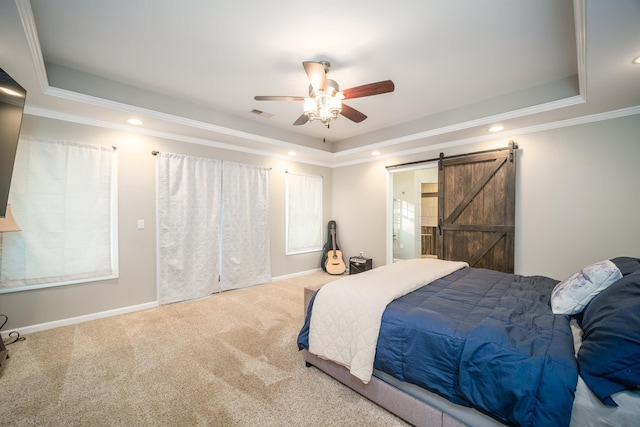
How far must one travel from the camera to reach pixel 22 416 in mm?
1680

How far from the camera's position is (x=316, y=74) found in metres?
2.17

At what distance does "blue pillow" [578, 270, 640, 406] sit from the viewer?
1025mm

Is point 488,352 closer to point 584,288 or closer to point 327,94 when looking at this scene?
point 584,288

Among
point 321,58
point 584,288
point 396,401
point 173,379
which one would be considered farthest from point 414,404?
point 321,58

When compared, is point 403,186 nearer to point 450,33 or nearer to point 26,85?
point 450,33

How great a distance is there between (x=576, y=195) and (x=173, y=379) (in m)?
4.65

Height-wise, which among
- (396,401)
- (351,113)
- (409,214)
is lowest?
(396,401)

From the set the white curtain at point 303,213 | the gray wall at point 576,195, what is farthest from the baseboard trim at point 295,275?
the gray wall at point 576,195

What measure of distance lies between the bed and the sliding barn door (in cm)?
148

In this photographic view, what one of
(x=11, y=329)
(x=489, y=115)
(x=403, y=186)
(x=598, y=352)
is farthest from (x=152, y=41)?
(x=403, y=186)

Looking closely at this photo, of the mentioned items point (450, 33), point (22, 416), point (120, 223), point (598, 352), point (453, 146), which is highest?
point (450, 33)

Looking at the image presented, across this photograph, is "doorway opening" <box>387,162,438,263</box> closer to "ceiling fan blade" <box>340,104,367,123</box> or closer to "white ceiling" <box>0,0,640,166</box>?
"white ceiling" <box>0,0,640,166</box>

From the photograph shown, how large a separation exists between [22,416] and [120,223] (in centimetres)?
215

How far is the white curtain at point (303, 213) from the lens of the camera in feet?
17.0
